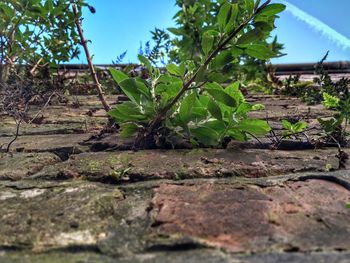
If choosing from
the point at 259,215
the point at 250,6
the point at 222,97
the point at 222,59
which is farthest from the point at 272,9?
the point at 259,215

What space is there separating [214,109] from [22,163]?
68 cm

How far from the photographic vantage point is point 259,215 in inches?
40.9

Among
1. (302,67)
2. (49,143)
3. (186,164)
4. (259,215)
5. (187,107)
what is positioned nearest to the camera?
(259,215)

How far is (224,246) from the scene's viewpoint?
91 cm

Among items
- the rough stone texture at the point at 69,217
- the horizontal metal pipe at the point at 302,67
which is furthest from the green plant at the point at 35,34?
the rough stone texture at the point at 69,217

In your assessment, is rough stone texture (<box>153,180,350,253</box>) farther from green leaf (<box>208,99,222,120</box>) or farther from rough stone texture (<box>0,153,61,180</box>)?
rough stone texture (<box>0,153,61,180</box>)

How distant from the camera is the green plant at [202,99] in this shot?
1524 mm

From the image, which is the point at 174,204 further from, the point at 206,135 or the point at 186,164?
the point at 206,135

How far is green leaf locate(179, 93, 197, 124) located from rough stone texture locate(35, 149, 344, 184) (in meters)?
0.12

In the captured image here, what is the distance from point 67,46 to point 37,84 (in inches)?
15.4

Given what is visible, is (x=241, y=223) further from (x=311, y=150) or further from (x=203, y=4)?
(x=203, y=4)

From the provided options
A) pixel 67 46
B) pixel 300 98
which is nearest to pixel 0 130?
pixel 67 46

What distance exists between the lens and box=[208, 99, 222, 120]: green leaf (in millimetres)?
1526

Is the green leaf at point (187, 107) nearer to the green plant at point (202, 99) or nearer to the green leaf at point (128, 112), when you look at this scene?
the green plant at point (202, 99)
